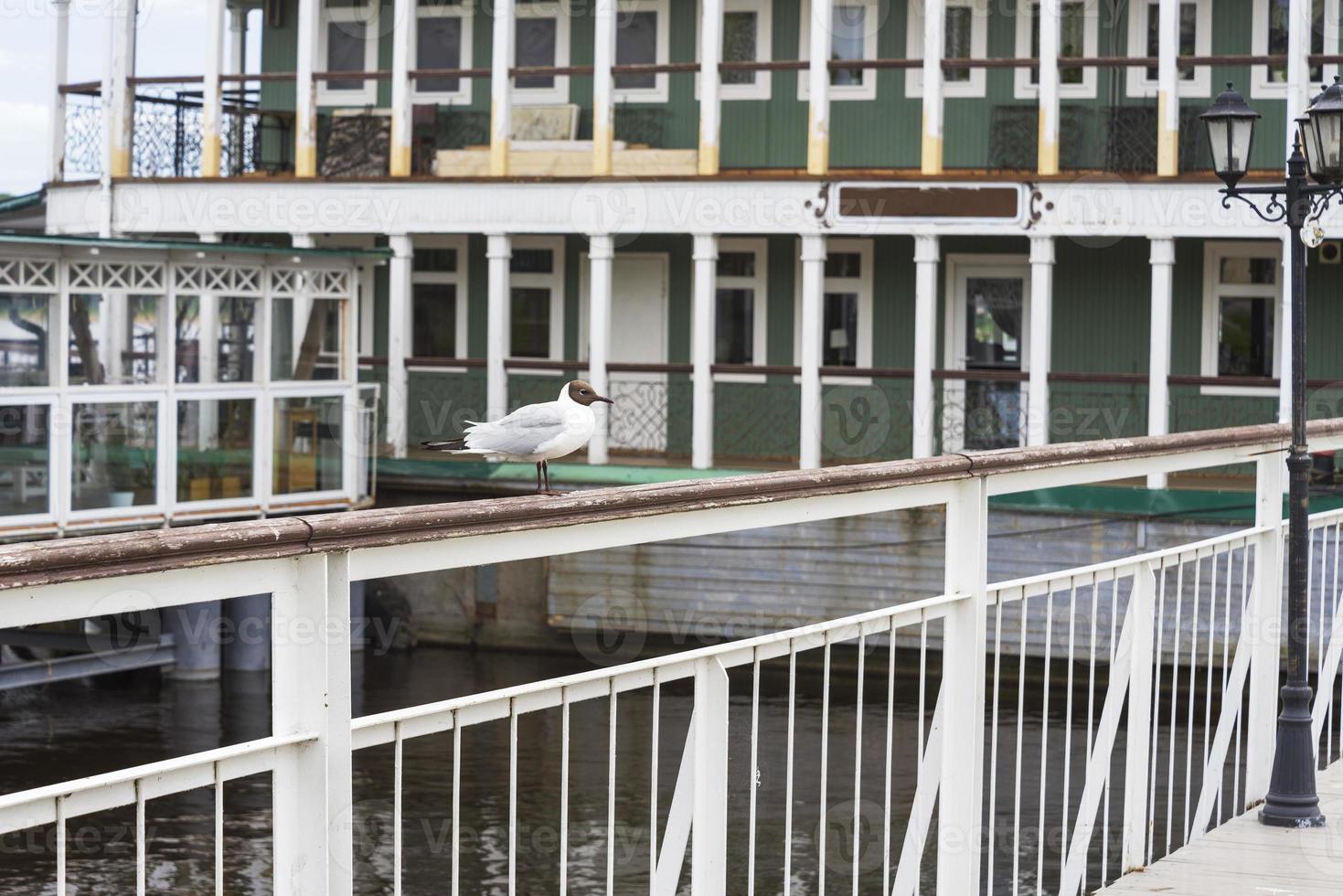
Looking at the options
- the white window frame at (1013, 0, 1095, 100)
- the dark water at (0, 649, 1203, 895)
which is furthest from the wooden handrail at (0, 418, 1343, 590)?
the white window frame at (1013, 0, 1095, 100)

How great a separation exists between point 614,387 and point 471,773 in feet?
24.1

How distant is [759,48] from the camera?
24828 mm

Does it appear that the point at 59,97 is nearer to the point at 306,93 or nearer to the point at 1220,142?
the point at 306,93

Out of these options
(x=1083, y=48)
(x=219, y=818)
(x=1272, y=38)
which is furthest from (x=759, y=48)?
(x=219, y=818)

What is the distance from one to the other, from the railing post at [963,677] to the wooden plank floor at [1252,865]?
855 millimetres

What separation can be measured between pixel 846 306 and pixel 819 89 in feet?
11.8

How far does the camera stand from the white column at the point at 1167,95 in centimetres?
2116

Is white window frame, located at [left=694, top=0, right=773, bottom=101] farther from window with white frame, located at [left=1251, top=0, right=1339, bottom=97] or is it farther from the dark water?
the dark water

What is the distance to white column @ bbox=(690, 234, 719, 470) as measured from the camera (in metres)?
22.5

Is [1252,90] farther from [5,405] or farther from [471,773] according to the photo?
[5,405]

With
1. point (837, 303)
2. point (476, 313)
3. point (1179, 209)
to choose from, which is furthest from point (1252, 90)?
point (476, 313)

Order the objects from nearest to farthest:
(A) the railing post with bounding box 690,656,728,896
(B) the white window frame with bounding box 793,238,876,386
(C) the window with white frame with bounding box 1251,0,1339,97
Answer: (A) the railing post with bounding box 690,656,728,896 → (C) the window with white frame with bounding box 1251,0,1339,97 → (B) the white window frame with bounding box 793,238,876,386

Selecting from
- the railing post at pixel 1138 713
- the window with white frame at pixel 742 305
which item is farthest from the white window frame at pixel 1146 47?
the railing post at pixel 1138 713

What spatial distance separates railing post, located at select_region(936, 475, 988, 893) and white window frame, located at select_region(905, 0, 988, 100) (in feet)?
65.1
